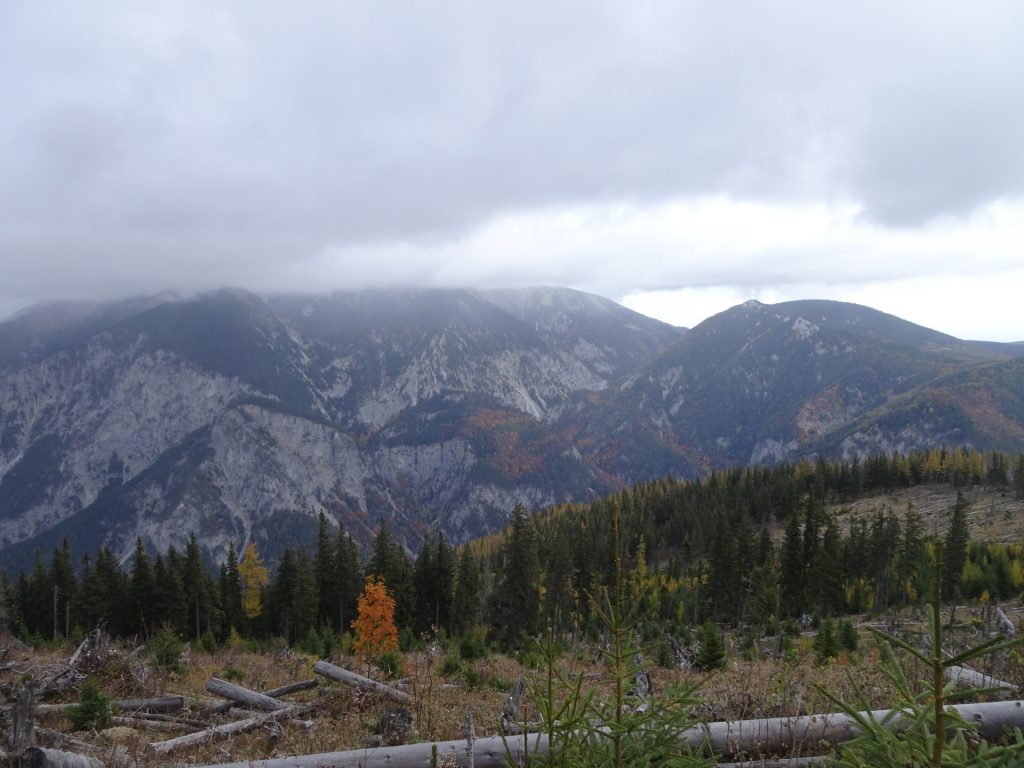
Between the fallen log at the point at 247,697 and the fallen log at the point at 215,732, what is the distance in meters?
0.59

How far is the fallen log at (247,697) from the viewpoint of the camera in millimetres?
12836

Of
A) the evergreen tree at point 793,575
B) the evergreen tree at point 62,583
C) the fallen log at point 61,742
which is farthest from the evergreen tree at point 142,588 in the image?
the evergreen tree at point 793,575

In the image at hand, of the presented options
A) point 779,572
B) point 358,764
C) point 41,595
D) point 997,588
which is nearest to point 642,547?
point 779,572

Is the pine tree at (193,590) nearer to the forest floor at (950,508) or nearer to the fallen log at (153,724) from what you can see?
the fallen log at (153,724)

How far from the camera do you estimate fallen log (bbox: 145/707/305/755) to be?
10.2m

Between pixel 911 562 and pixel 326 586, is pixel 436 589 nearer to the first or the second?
pixel 326 586

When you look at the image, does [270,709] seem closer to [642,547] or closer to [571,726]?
[571,726]

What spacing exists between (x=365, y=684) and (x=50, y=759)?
6965 mm

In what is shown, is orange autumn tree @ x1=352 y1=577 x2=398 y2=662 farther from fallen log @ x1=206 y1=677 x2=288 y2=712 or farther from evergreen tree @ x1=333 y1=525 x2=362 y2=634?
evergreen tree @ x1=333 y1=525 x2=362 y2=634

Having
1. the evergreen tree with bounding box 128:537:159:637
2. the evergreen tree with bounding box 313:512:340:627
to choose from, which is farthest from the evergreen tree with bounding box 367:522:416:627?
the evergreen tree with bounding box 128:537:159:637

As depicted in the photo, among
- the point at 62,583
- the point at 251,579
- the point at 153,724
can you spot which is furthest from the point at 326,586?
the point at 153,724

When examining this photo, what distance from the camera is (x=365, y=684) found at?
13406 mm

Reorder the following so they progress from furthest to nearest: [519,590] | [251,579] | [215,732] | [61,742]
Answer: [251,579] → [519,590] → [215,732] → [61,742]

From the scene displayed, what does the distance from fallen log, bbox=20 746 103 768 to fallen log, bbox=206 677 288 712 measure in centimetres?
548
